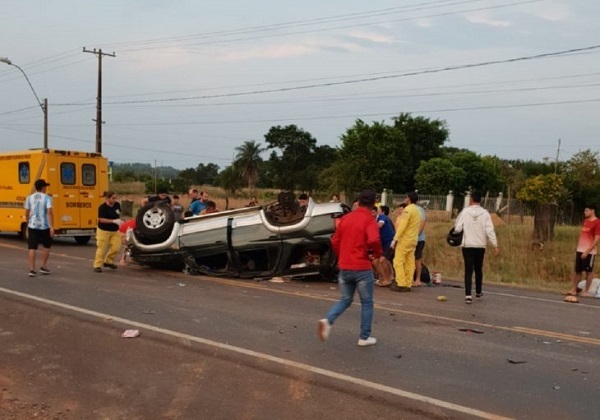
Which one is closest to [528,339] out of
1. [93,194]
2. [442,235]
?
[93,194]

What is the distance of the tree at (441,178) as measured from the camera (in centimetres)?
4875

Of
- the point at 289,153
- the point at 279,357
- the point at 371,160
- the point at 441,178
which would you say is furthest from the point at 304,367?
the point at 289,153

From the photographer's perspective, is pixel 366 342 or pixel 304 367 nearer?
pixel 304 367

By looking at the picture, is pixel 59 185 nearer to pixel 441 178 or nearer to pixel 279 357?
pixel 279 357

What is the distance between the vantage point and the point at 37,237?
1099 cm

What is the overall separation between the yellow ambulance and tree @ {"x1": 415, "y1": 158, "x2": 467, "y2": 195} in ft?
113

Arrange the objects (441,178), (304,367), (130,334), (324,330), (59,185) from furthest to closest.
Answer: (441,178) < (59,185) < (130,334) < (324,330) < (304,367)

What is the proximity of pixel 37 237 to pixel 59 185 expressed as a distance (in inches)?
269

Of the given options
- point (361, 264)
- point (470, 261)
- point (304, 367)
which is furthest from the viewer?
point (470, 261)

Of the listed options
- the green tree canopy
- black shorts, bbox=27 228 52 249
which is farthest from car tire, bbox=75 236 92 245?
the green tree canopy

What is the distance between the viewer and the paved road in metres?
4.79

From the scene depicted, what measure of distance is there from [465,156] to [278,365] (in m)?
48.6

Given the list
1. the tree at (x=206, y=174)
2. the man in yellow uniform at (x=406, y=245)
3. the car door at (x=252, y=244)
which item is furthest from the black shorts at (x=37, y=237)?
the tree at (x=206, y=174)

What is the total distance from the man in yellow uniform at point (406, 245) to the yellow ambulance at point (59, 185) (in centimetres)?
1083
